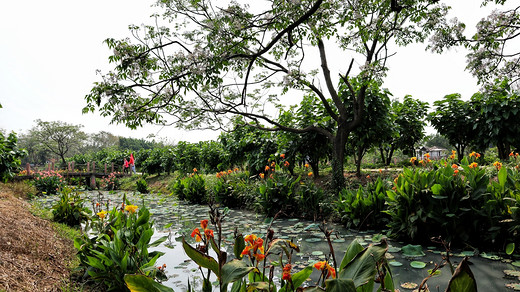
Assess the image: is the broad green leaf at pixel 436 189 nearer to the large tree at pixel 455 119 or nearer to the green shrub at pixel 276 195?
the green shrub at pixel 276 195

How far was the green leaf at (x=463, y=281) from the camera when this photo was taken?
Answer: 90cm

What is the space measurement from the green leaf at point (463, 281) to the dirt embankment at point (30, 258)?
2571mm

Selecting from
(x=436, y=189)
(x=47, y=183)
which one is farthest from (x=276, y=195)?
(x=47, y=183)

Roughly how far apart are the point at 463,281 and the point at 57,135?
5203 centimetres

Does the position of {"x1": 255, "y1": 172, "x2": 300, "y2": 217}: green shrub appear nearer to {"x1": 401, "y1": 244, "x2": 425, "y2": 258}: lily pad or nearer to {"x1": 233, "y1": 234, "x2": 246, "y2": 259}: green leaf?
{"x1": 401, "y1": 244, "x2": 425, "y2": 258}: lily pad

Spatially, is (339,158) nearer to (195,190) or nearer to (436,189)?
(436,189)

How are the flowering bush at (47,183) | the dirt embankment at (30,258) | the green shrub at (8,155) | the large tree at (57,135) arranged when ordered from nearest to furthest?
the dirt embankment at (30,258)
the green shrub at (8,155)
the flowering bush at (47,183)
the large tree at (57,135)

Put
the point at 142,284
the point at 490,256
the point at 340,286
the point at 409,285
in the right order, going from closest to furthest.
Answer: the point at 340,286
the point at 142,284
the point at 409,285
the point at 490,256

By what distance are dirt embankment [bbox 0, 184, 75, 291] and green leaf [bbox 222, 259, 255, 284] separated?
5.86ft

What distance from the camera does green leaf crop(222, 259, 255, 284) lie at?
1.05m

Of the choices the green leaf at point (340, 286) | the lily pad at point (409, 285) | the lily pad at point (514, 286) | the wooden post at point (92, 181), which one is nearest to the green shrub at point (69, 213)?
the lily pad at point (409, 285)

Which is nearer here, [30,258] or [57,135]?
[30,258]

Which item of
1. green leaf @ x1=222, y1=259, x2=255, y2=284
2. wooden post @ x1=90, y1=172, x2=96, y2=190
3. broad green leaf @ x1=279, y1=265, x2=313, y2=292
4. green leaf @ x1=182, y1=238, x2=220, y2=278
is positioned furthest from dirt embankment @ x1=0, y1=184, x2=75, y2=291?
wooden post @ x1=90, y1=172, x2=96, y2=190

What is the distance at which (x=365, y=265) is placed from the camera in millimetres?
1083
